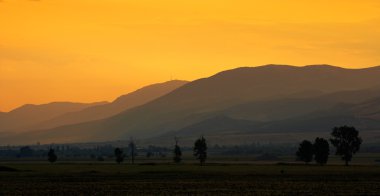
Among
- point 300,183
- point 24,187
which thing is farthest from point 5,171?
point 300,183

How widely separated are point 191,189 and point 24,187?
21.9 meters

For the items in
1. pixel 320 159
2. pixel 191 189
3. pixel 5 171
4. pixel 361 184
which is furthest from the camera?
pixel 320 159

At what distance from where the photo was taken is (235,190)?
101 metres

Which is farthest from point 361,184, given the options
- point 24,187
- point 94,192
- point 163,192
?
point 24,187

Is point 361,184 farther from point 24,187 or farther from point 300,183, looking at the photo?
point 24,187

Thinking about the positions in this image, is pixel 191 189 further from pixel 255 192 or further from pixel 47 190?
pixel 47 190

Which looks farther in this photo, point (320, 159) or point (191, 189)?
point (320, 159)

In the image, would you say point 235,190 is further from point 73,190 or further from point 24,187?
point 24,187

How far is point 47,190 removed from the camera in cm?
10306

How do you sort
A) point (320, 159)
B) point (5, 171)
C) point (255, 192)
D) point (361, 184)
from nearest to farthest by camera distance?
point (255, 192) → point (361, 184) → point (5, 171) → point (320, 159)

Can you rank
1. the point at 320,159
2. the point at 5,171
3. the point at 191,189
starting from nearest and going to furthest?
→ the point at 191,189 → the point at 5,171 → the point at 320,159

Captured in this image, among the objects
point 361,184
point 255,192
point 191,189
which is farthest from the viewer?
point 361,184

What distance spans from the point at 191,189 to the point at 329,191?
16.4 m

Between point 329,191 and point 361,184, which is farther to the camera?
point 361,184
